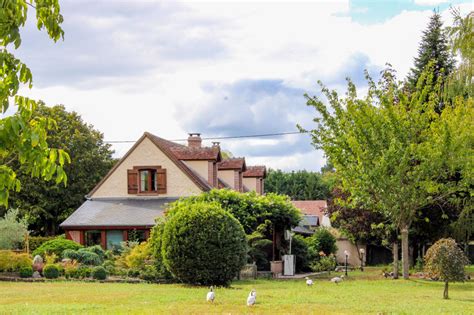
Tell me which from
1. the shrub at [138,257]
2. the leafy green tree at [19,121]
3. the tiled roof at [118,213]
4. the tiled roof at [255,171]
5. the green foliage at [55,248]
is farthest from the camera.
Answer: the tiled roof at [255,171]

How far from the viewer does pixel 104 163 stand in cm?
5459

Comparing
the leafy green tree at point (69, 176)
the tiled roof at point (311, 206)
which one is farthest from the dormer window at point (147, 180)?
the tiled roof at point (311, 206)

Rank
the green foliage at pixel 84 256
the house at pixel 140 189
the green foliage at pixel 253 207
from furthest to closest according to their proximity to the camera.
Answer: the house at pixel 140 189
the green foliage at pixel 253 207
the green foliage at pixel 84 256

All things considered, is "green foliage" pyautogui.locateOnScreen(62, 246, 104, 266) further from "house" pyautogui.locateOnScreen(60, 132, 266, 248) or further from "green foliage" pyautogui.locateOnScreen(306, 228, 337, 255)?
"green foliage" pyautogui.locateOnScreen(306, 228, 337, 255)

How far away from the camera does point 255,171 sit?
172ft

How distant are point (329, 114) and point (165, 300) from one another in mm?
15644

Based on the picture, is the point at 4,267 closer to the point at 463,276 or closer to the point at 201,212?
the point at 201,212

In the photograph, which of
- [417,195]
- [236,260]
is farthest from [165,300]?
[417,195]

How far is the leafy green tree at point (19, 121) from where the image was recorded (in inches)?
255

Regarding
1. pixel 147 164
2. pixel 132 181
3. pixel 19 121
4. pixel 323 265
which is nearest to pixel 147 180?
pixel 132 181

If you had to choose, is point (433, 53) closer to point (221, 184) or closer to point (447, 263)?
point (221, 184)

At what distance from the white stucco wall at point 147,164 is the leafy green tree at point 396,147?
11.4m

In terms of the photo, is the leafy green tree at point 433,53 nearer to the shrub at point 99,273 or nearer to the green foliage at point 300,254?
the green foliage at point 300,254

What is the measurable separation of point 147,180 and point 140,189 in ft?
2.18
